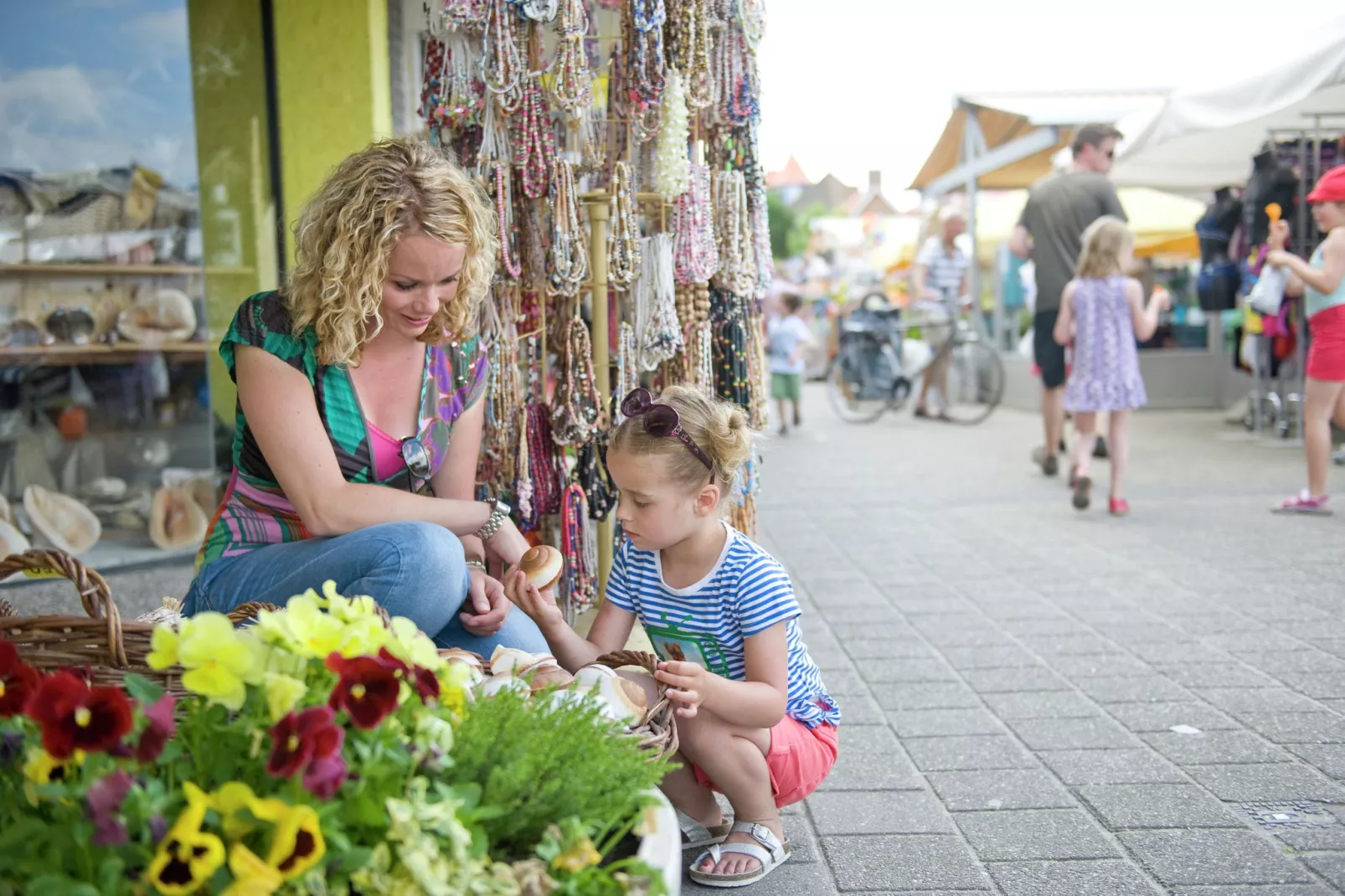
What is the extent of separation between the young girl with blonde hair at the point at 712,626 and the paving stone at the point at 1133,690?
1287mm

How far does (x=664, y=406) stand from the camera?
2.19 m

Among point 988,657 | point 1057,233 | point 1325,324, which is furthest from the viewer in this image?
point 1057,233

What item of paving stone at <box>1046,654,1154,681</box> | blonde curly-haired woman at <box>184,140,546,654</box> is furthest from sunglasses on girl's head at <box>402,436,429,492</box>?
paving stone at <box>1046,654,1154,681</box>

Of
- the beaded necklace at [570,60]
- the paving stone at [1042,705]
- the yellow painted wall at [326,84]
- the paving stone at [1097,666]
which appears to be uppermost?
the yellow painted wall at [326,84]

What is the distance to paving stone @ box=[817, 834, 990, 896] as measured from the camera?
2.29 m

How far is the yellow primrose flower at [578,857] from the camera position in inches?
50.4

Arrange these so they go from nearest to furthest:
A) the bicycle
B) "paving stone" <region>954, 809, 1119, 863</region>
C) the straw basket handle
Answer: the straw basket handle < "paving stone" <region>954, 809, 1119, 863</region> < the bicycle

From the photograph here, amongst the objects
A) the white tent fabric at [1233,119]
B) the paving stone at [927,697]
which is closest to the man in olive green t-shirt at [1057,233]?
the white tent fabric at [1233,119]

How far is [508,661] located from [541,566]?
0.50 m

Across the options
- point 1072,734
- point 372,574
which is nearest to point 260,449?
point 372,574

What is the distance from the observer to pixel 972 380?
1204 cm

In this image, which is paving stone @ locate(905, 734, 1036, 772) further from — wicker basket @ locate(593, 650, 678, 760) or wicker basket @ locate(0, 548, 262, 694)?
wicker basket @ locate(0, 548, 262, 694)

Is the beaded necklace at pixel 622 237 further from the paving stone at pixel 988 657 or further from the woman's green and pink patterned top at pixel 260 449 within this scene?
the paving stone at pixel 988 657

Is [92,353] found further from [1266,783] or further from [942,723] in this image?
[1266,783]
